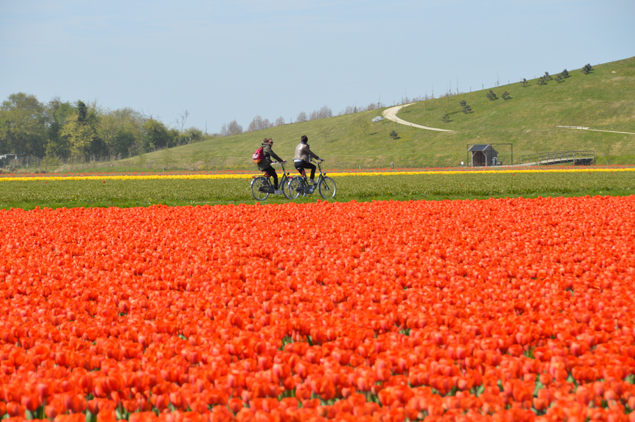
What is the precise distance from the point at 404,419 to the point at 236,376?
120 centimetres

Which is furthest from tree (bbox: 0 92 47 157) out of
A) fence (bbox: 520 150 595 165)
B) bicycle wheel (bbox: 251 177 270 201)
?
bicycle wheel (bbox: 251 177 270 201)

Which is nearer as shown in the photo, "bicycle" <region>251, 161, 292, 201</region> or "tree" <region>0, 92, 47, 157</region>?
"bicycle" <region>251, 161, 292, 201</region>

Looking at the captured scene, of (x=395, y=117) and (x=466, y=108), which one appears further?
(x=395, y=117)

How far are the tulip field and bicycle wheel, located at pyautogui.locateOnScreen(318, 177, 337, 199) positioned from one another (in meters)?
10.5

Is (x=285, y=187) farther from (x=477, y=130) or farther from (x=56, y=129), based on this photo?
(x=56, y=129)

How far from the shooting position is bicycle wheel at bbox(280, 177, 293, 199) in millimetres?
20438

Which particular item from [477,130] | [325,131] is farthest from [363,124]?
[477,130]

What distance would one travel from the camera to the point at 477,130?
122 meters

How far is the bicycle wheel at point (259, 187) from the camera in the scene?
19953mm

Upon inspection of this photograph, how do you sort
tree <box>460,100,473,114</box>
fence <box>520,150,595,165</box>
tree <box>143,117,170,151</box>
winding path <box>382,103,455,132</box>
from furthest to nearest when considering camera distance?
tree <box>143,117,170,151</box> < tree <box>460,100,473,114</box> < winding path <box>382,103,455,132</box> < fence <box>520,150,595,165</box>

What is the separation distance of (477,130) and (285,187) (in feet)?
362

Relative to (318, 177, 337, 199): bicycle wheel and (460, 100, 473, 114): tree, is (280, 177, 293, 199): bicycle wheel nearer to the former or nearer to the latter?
(318, 177, 337, 199): bicycle wheel

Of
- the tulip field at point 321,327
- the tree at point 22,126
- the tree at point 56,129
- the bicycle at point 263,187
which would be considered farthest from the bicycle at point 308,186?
the tree at point 22,126

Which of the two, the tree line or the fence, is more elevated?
the tree line
